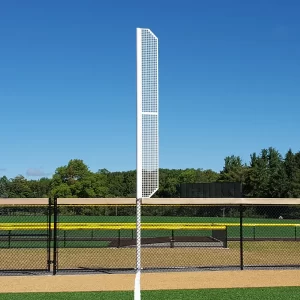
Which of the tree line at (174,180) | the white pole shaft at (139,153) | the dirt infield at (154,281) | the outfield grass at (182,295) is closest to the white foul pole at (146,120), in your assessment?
the white pole shaft at (139,153)

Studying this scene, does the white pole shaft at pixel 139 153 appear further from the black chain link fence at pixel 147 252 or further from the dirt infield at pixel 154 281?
the black chain link fence at pixel 147 252

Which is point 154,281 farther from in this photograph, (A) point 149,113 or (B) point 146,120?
(A) point 149,113

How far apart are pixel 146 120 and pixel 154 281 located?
3733 millimetres

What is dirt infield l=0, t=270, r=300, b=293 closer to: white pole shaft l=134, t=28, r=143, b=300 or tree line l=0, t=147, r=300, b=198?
white pole shaft l=134, t=28, r=143, b=300

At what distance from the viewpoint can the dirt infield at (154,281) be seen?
1108 centimetres

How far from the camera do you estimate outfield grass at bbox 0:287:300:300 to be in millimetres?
9836

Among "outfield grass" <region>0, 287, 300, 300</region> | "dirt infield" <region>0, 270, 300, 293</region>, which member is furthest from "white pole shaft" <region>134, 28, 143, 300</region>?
"dirt infield" <region>0, 270, 300, 293</region>

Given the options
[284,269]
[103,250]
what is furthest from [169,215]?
[284,269]

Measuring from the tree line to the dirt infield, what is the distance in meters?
49.6

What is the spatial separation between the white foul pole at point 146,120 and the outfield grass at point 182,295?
26.0 inches

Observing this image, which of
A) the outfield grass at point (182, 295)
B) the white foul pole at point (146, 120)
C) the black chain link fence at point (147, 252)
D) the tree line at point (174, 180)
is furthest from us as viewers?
the tree line at point (174, 180)

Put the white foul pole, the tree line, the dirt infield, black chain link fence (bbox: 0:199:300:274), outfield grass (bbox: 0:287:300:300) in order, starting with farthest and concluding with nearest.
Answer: the tree line
black chain link fence (bbox: 0:199:300:274)
the dirt infield
the white foul pole
outfield grass (bbox: 0:287:300:300)

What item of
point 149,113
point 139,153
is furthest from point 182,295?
point 149,113

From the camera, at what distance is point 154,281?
11.8 m
